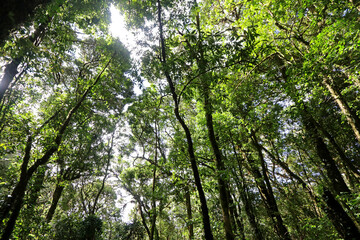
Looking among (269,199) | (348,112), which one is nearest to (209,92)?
(348,112)

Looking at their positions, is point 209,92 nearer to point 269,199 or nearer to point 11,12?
point 11,12

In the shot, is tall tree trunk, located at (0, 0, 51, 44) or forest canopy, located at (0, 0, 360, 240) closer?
tall tree trunk, located at (0, 0, 51, 44)

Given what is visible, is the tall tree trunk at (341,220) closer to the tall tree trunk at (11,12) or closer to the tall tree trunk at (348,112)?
the tall tree trunk at (348,112)

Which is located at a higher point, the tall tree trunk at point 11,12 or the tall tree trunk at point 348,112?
the tall tree trunk at point 348,112

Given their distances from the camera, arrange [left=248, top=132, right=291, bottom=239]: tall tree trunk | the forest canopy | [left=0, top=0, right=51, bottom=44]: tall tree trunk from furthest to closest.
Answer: [left=248, top=132, right=291, bottom=239]: tall tree trunk → the forest canopy → [left=0, top=0, right=51, bottom=44]: tall tree trunk

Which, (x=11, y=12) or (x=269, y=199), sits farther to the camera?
(x=269, y=199)

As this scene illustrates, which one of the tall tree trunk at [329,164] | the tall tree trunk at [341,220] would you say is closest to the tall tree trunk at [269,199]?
the tall tree trunk at [341,220]

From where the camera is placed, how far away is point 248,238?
672 cm

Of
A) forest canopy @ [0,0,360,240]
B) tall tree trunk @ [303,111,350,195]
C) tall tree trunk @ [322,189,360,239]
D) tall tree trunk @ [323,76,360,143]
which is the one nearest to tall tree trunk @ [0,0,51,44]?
forest canopy @ [0,0,360,240]

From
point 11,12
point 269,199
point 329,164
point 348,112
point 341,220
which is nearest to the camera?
point 11,12

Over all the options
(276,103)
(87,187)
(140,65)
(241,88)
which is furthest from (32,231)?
(87,187)

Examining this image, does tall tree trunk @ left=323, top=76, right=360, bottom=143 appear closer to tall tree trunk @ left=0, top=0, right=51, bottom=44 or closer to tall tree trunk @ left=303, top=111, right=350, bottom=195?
tall tree trunk @ left=303, top=111, right=350, bottom=195

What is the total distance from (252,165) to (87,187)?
20469 mm

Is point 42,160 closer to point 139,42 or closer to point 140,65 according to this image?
point 140,65
